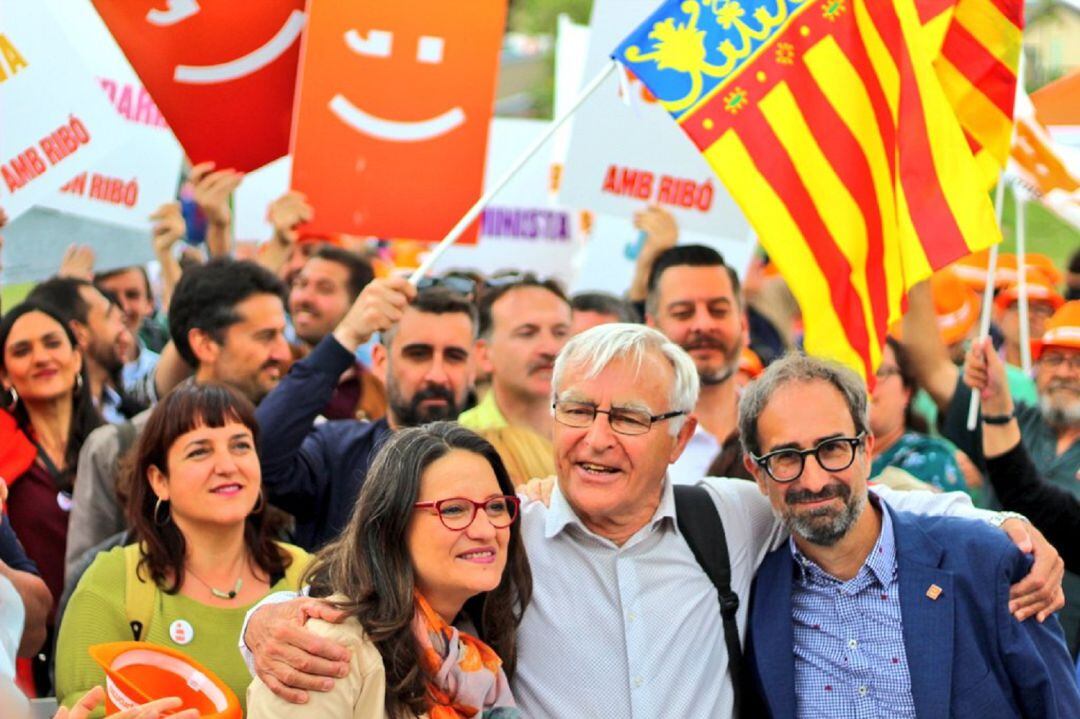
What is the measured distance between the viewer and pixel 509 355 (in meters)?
7.04

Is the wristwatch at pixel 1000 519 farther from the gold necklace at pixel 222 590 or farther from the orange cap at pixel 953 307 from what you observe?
the orange cap at pixel 953 307

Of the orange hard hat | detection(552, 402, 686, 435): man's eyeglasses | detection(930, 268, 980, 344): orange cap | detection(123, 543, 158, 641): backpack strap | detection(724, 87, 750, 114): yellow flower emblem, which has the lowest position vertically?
detection(123, 543, 158, 641): backpack strap

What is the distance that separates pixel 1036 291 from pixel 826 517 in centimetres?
551

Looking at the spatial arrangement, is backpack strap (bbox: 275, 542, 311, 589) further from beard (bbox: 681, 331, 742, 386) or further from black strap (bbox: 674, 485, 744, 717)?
beard (bbox: 681, 331, 742, 386)

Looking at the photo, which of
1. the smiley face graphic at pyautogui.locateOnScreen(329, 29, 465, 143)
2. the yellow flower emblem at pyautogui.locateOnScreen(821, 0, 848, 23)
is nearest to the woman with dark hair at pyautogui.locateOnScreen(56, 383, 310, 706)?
the smiley face graphic at pyautogui.locateOnScreen(329, 29, 465, 143)

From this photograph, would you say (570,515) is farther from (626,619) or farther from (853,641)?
(853,641)

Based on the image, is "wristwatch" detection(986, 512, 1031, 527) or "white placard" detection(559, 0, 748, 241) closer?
"wristwatch" detection(986, 512, 1031, 527)

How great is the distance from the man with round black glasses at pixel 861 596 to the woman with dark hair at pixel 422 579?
778mm

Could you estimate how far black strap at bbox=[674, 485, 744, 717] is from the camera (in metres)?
4.32

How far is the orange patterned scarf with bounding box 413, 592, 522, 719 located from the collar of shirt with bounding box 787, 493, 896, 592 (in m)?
0.97

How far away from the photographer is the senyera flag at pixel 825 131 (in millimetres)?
5488

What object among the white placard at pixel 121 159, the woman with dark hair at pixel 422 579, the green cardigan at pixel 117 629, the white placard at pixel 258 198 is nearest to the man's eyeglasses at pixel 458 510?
the woman with dark hair at pixel 422 579

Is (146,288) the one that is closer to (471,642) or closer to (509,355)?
(509,355)

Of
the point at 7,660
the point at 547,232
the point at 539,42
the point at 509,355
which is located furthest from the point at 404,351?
the point at 539,42
